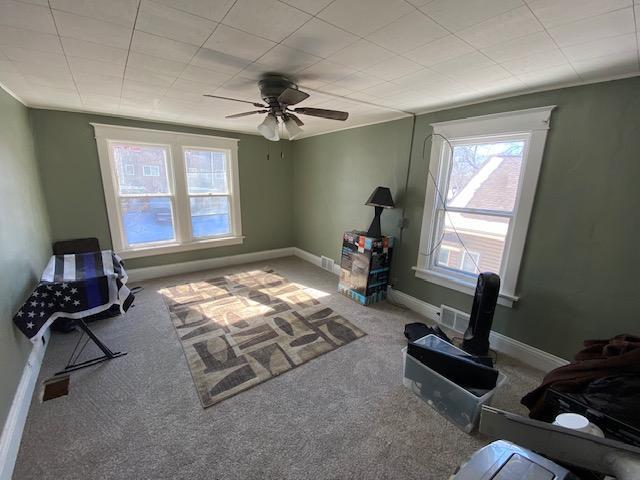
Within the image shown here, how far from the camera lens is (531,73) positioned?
1784 mm

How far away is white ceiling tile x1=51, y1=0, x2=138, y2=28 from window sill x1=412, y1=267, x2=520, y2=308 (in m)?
3.08

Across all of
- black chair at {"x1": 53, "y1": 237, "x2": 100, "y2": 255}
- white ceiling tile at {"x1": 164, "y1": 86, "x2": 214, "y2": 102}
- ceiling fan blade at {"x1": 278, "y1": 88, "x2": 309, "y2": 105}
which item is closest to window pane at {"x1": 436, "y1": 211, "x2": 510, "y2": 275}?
ceiling fan blade at {"x1": 278, "y1": 88, "x2": 309, "y2": 105}

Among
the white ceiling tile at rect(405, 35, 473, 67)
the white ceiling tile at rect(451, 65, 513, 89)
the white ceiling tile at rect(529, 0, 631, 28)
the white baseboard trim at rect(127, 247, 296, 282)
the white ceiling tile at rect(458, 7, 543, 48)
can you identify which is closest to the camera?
the white ceiling tile at rect(529, 0, 631, 28)

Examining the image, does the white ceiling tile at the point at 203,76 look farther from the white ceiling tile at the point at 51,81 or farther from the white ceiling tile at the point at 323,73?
the white ceiling tile at the point at 51,81

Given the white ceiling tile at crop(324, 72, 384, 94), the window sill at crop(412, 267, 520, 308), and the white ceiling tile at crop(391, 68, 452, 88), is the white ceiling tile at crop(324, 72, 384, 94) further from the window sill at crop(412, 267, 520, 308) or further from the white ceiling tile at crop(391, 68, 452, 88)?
the window sill at crop(412, 267, 520, 308)

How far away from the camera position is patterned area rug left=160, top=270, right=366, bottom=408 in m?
2.12

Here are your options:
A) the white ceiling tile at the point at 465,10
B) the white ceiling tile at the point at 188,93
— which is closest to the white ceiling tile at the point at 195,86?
the white ceiling tile at the point at 188,93

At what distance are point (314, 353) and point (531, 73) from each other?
268 cm

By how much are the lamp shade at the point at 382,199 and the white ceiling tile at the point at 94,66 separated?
8.15 feet

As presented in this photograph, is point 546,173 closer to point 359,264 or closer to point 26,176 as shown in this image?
point 359,264

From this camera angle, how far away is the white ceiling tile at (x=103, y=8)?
111 centimetres

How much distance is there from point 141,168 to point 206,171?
862 mm

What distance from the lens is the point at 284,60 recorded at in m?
1.66

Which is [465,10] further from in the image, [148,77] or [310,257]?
[310,257]
